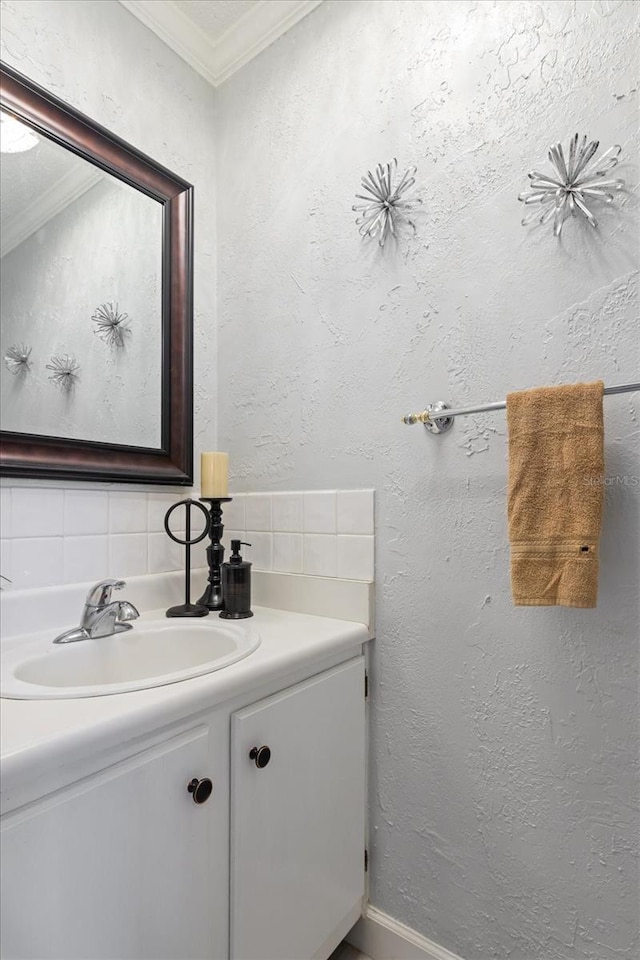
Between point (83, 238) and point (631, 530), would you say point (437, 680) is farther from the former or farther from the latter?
point (83, 238)

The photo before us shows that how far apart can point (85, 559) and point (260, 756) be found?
61 cm

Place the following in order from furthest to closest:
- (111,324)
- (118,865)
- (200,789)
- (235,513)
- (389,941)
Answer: (235,513) → (111,324) → (389,941) → (200,789) → (118,865)

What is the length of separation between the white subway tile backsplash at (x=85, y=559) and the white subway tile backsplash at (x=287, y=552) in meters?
0.43

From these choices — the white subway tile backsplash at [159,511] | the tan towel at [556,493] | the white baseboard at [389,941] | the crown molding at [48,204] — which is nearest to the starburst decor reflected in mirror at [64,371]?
the crown molding at [48,204]

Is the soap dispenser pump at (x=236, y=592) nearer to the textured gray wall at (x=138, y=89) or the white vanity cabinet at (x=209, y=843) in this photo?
the white vanity cabinet at (x=209, y=843)

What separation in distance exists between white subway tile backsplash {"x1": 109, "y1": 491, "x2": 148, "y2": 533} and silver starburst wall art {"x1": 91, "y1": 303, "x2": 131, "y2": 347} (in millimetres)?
383

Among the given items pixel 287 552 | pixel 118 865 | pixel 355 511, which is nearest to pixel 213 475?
pixel 287 552

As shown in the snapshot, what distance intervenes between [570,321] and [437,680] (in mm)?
790

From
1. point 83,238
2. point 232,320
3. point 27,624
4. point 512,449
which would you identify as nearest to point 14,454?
point 27,624

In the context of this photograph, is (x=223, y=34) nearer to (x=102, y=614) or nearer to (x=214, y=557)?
(x=214, y=557)

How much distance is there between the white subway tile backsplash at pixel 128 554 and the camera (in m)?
1.29

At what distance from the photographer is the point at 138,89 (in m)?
1.42

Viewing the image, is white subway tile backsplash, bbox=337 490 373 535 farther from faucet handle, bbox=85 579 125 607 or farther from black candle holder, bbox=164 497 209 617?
faucet handle, bbox=85 579 125 607

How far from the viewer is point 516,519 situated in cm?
95
